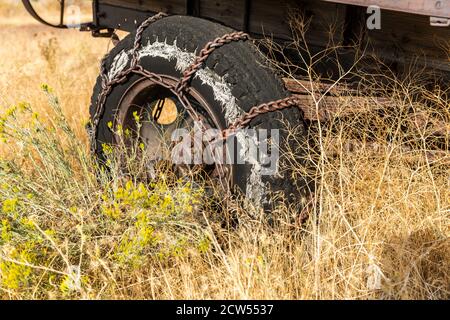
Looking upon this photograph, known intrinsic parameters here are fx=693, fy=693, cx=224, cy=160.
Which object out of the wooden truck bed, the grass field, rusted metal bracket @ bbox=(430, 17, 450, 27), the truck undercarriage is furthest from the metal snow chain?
rusted metal bracket @ bbox=(430, 17, 450, 27)

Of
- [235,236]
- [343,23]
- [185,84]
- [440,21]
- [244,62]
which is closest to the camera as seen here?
[440,21]

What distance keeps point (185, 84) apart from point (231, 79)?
0.29 metres

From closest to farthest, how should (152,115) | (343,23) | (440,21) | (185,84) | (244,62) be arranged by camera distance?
(440,21) → (244,62) → (185,84) → (343,23) → (152,115)

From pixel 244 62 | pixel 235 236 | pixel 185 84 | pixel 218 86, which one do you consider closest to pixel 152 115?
pixel 185 84

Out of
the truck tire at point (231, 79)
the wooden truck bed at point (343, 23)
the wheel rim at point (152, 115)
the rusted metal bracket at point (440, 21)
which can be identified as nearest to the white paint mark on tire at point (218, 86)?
the truck tire at point (231, 79)

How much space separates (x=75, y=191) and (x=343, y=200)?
1345 millimetres

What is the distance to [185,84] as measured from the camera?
3.53m

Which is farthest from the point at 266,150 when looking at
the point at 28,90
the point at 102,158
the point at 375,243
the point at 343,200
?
the point at 28,90

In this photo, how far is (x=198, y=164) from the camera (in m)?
3.70

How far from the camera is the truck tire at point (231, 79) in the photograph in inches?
130

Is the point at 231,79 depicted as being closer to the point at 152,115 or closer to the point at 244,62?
the point at 244,62

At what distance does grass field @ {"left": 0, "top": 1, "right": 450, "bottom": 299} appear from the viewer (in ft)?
9.67

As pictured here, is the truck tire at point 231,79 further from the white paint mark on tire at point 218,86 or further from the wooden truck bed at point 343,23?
the wooden truck bed at point 343,23

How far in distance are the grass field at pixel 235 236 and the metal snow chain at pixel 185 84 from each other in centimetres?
29
